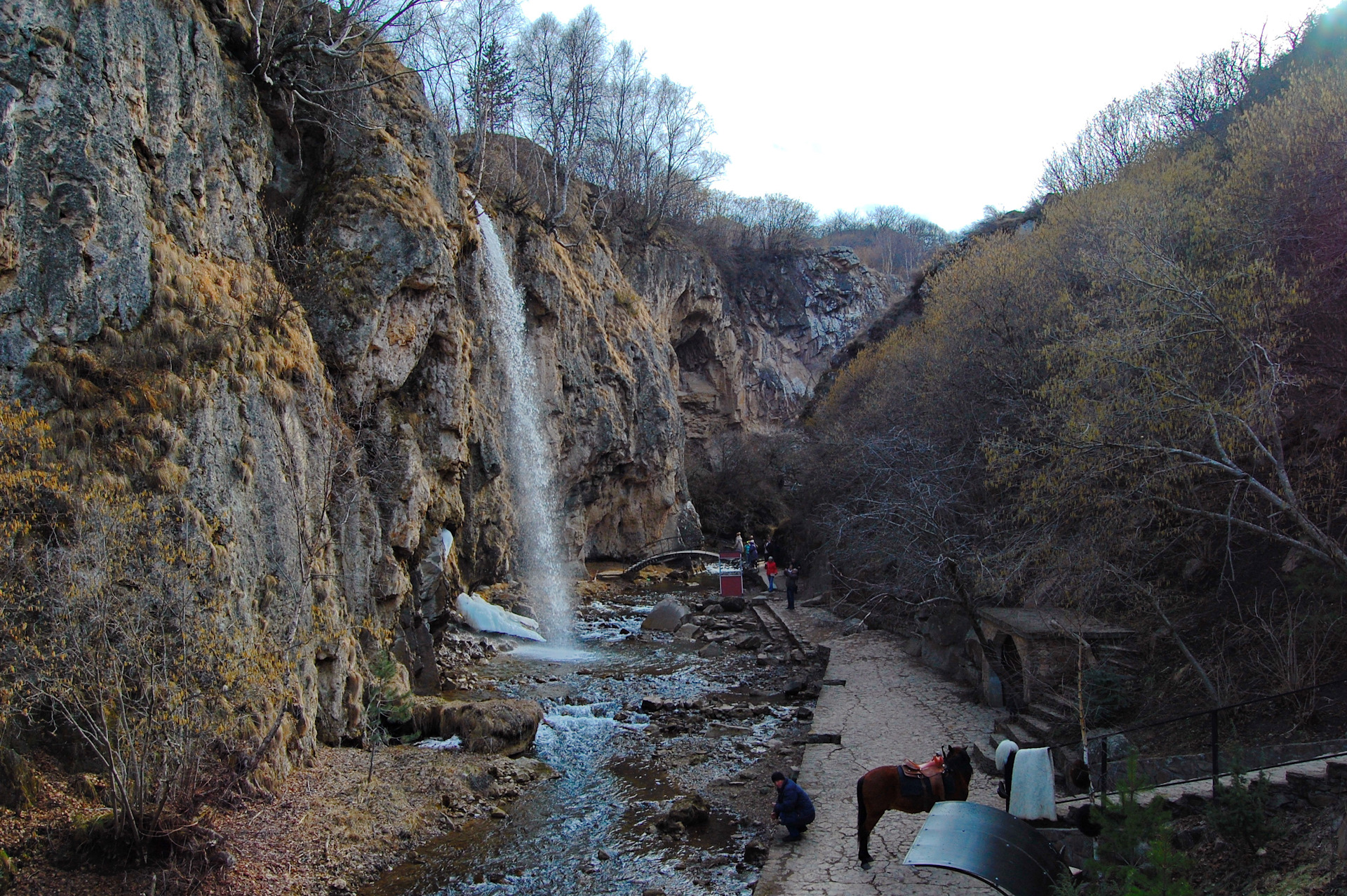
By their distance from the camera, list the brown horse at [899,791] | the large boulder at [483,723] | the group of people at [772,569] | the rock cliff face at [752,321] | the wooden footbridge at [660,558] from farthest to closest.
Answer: the rock cliff face at [752,321] → the wooden footbridge at [660,558] → the group of people at [772,569] → the large boulder at [483,723] → the brown horse at [899,791]

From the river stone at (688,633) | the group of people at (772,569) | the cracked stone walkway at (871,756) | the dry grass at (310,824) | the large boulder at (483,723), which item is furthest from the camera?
the group of people at (772,569)

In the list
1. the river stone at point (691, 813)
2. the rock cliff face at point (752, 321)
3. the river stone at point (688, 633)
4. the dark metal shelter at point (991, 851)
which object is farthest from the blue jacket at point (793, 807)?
the rock cliff face at point (752, 321)

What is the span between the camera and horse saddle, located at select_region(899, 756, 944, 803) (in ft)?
22.8

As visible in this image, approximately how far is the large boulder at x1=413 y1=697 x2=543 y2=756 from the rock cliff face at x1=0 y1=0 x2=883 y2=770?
3.78 feet

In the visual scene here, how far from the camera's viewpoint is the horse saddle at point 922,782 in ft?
22.8

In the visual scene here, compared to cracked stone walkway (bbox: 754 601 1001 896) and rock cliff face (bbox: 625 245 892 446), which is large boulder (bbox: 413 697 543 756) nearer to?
cracked stone walkway (bbox: 754 601 1001 896)

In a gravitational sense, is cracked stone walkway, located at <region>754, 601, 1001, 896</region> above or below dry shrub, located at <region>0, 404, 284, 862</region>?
below

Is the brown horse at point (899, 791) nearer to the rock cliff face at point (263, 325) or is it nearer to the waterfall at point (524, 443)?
the rock cliff face at point (263, 325)

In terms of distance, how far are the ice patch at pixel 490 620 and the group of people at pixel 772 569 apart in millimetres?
7268

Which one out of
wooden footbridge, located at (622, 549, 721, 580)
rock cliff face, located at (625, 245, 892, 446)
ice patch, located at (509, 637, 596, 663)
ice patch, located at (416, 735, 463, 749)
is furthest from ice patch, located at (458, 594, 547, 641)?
rock cliff face, located at (625, 245, 892, 446)

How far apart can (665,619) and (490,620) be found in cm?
456

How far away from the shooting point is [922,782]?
699 centimetres

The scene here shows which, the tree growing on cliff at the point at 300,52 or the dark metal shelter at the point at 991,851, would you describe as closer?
the dark metal shelter at the point at 991,851

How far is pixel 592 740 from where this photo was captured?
11.9m
